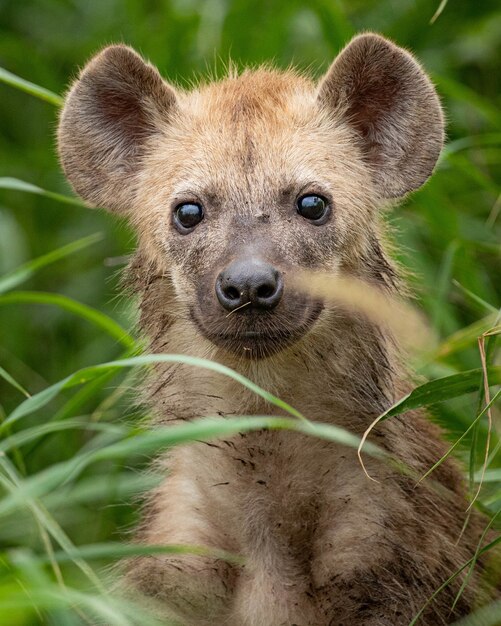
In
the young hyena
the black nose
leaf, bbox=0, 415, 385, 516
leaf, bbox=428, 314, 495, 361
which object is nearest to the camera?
leaf, bbox=0, 415, 385, 516

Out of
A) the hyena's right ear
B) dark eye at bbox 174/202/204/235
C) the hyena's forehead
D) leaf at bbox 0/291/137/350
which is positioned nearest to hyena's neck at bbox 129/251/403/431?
dark eye at bbox 174/202/204/235

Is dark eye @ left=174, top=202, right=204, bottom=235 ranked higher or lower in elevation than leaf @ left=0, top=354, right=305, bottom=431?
higher

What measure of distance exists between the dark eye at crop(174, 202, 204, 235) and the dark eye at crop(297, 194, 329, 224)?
35cm

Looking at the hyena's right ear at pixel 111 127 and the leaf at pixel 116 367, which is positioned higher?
the hyena's right ear at pixel 111 127

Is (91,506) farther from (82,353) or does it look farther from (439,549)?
(439,549)

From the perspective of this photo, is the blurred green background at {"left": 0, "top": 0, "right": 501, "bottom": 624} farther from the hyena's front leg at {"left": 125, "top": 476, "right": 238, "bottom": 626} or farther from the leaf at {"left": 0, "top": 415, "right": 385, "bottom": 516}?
the leaf at {"left": 0, "top": 415, "right": 385, "bottom": 516}

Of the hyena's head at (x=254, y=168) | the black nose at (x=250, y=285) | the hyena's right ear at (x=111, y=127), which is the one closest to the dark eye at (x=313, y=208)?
the hyena's head at (x=254, y=168)

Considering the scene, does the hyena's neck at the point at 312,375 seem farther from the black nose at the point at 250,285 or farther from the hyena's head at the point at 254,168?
the black nose at the point at 250,285

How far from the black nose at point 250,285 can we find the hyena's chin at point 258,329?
0.07m

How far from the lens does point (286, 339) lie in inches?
157

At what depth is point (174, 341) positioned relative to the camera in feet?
14.7

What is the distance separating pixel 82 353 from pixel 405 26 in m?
2.63

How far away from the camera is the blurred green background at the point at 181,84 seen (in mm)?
5820

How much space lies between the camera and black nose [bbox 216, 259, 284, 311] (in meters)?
3.72
